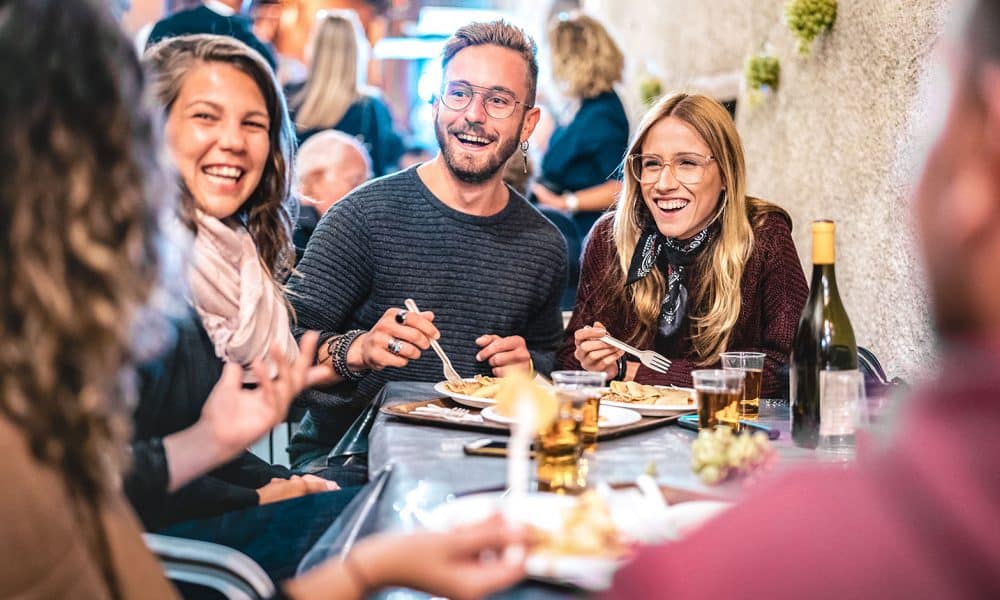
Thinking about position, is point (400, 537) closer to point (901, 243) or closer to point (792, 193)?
point (901, 243)

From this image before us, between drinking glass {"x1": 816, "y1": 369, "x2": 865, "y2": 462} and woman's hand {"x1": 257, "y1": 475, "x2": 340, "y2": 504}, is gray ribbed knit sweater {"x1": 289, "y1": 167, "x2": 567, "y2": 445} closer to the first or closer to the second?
woman's hand {"x1": 257, "y1": 475, "x2": 340, "y2": 504}

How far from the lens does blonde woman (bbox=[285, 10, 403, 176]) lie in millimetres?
4887

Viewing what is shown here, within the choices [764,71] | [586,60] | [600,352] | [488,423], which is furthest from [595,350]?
[586,60]

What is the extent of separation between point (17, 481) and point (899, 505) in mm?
672

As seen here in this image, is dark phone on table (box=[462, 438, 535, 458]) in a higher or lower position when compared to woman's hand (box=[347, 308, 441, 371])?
lower

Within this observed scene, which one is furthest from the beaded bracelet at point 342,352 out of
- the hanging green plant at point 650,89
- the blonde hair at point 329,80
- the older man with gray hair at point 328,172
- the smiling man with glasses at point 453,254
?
the hanging green plant at point 650,89

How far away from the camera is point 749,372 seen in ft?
6.43

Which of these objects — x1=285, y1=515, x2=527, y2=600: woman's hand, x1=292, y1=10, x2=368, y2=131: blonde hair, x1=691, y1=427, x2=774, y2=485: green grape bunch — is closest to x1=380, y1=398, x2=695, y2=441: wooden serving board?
x1=691, y1=427, x2=774, y2=485: green grape bunch

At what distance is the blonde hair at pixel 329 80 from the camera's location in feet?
16.0

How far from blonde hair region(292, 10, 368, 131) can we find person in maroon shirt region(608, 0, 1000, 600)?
4293 millimetres

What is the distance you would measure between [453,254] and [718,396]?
3.49 feet

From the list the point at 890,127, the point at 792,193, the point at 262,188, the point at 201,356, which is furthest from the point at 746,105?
the point at 201,356

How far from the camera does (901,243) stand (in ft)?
9.96

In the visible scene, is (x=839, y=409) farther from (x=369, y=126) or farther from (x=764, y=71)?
(x=369, y=126)
